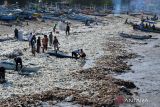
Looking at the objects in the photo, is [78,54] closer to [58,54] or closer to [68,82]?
[58,54]

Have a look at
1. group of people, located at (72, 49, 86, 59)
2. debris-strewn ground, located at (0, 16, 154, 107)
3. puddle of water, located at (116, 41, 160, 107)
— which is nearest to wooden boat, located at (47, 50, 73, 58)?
group of people, located at (72, 49, 86, 59)

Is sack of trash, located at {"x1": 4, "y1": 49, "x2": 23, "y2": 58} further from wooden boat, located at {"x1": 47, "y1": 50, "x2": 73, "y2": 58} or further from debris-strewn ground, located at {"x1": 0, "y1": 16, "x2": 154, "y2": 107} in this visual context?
wooden boat, located at {"x1": 47, "y1": 50, "x2": 73, "y2": 58}

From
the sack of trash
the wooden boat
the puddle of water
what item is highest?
the sack of trash

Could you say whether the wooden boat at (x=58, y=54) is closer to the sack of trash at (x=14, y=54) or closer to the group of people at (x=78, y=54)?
the group of people at (x=78, y=54)

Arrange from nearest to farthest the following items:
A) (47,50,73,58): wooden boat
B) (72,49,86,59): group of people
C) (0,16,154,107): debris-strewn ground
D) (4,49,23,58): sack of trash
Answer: (0,16,154,107): debris-strewn ground < (4,49,23,58): sack of trash < (72,49,86,59): group of people < (47,50,73,58): wooden boat

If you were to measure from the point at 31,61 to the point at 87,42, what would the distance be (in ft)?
64.0

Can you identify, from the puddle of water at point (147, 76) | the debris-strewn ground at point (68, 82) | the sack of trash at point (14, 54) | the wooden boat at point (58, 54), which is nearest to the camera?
the debris-strewn ground at point (68, 82)

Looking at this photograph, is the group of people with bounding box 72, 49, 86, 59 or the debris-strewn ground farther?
the group of people with bounding box 72, 49, 86, 59

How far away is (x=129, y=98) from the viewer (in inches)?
1022

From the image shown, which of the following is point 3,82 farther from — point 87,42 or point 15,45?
point 87,42

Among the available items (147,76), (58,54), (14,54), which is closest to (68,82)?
(147,76)

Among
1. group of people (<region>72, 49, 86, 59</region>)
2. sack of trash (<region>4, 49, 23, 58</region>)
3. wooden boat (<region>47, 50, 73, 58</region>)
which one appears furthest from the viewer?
wooden boat (<region>47, 50, 73, 58</region>)

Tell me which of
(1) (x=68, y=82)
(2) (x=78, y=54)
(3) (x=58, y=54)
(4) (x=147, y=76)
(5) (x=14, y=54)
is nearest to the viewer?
(1) (x=68, y=82)

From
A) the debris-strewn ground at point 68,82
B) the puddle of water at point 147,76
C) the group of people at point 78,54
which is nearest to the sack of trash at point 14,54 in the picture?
the debris-strewn ground at point 68,82
